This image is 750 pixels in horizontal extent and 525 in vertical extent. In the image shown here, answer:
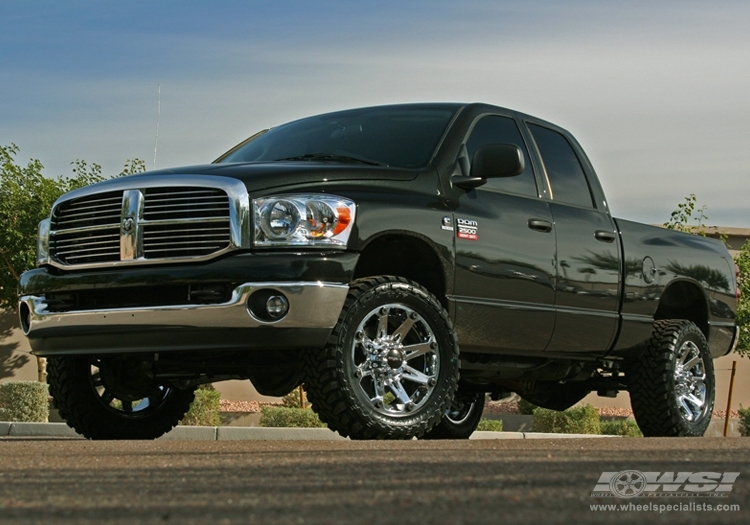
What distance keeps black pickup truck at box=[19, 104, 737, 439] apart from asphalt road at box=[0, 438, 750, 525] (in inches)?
32.3

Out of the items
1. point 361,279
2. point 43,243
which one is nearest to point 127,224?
point 43,243

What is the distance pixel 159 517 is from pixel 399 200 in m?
3.55

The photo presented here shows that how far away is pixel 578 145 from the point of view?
341 inches

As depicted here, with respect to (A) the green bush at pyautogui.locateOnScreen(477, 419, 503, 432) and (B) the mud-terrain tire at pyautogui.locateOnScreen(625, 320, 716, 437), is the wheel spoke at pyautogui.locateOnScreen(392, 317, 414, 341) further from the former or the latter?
(A) the green bush at pyautogui.locateOnScreen(477, 419, 503, 432)

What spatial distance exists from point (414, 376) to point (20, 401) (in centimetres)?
1136

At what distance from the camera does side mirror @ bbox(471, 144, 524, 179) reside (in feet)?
22.8

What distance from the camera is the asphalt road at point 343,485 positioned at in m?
3.14

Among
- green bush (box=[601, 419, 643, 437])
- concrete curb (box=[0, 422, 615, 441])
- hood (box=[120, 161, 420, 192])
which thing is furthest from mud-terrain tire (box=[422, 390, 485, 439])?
green bush (box=[601, 419, 643, 437])

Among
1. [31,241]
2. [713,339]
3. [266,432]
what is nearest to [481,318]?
[713,339]

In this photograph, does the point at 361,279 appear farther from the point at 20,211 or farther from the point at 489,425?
the point at 20,211

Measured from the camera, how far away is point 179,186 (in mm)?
6207

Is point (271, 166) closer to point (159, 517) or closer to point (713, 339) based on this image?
point (159, 517)

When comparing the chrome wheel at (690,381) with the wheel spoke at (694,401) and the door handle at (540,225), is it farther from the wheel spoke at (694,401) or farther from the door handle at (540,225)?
the door handle at (540,225)

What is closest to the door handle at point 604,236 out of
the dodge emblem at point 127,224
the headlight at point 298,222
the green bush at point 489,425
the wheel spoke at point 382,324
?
the wheel spoke at point 382,324
